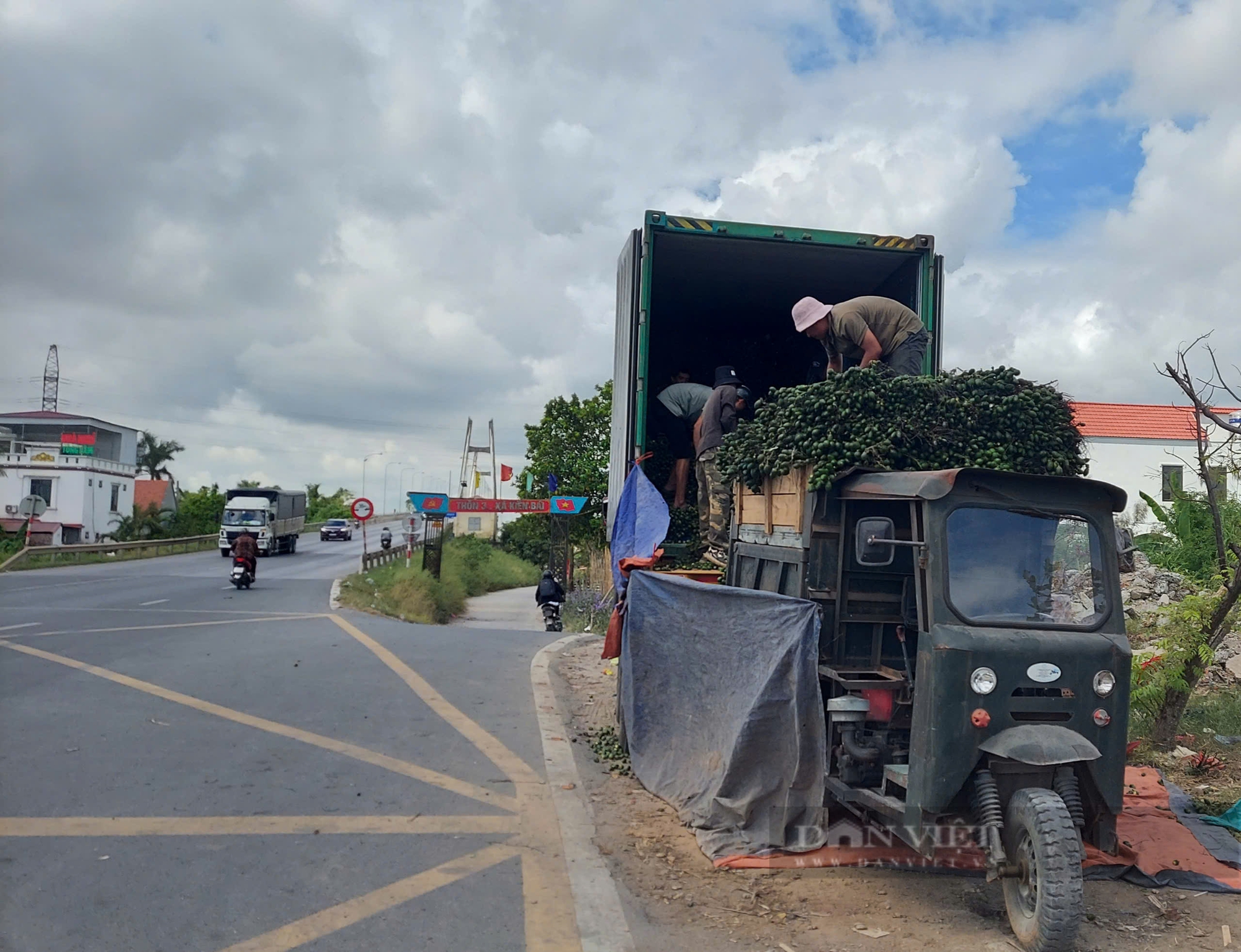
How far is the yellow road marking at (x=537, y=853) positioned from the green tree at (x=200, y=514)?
148ft

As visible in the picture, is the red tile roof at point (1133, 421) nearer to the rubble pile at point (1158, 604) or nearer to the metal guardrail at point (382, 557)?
the rubble pile at point (1158, 604)

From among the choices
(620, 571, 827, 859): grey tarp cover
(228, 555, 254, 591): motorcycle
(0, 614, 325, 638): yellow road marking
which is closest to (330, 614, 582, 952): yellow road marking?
(620, 571, 827, 859): grey tarp cover

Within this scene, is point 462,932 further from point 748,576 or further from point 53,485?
point 53,485

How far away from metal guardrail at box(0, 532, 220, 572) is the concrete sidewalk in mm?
13006

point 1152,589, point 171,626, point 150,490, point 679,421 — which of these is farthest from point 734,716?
point 150,490

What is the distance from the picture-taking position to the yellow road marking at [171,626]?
510 inches

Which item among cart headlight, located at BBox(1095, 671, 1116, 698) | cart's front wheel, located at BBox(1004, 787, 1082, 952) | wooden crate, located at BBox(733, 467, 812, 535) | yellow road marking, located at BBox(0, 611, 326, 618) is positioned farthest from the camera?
yellow road marking, located at BBox(0, 611, 326, 618)

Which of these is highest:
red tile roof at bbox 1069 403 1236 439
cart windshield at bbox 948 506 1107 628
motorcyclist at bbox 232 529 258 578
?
red tile roof at bbox 1069 403 1236 439

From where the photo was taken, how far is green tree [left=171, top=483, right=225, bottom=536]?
51.5 meters

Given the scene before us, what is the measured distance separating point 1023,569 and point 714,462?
2.73 metres

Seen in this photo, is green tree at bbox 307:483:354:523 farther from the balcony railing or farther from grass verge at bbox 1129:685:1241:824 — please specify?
grass verge at bbox 1129:685:1241:824

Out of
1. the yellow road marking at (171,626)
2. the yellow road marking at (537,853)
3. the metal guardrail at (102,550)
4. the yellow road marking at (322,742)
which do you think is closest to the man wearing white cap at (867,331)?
the yellow road marking at (537,853)

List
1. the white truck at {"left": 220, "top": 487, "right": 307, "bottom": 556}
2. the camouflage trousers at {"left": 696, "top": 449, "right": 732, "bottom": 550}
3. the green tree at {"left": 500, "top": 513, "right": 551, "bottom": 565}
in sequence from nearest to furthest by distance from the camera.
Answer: the camouflage trousers at {"left": 696, "top": 449, "right": 732, "bottom": 550} → the white truck at {"left": 220, "top": 487, "right": 307, "bottom": 556} → the green tree at {"left": 500, "top": 513, "right": 551, "bottom": 565}

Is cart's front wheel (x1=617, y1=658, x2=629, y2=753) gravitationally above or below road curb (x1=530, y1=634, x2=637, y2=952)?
above
